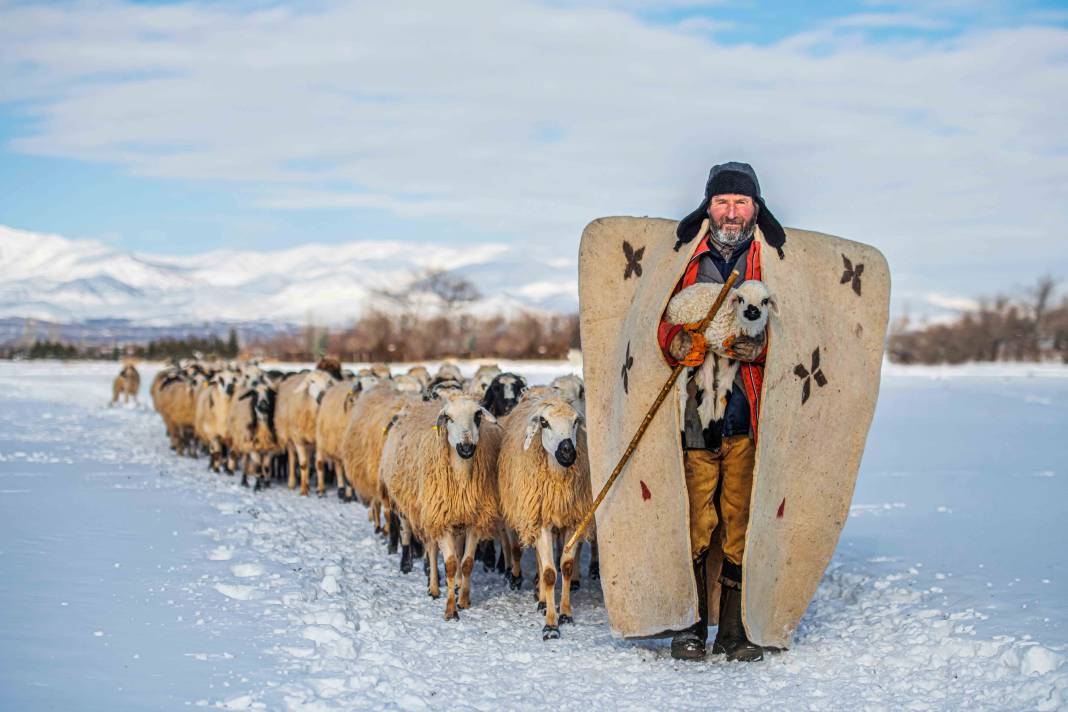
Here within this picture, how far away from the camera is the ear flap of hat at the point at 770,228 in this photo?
Result: 5.83 meters

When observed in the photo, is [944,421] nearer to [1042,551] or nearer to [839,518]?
[1042,551]

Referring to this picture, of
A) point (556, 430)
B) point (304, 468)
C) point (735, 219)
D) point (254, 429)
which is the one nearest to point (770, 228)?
point (735, 219)

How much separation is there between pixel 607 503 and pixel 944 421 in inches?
725

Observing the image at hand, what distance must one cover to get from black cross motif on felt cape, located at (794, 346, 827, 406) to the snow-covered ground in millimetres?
1632

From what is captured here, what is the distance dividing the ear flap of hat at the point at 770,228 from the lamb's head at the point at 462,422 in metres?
2.94

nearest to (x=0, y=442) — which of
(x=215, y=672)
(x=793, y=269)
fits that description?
Answer: (x=215, y=672)

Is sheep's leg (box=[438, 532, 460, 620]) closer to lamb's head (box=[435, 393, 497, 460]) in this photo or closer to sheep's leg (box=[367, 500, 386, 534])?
lamb's head (box=[435, 393, 497, 460])

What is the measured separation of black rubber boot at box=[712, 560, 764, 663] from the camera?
586cm

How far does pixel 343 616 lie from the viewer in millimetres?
6430

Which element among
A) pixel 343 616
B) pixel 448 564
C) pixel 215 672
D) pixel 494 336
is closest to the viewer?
pixel 215 672

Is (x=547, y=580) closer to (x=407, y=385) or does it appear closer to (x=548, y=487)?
(x=548, y=487)

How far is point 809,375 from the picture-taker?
227 inches

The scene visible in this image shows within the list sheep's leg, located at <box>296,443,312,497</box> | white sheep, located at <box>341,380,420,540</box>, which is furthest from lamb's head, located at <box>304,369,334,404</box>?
white sheep, located at <box>341,380,420,540</box>

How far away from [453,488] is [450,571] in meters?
0.68
